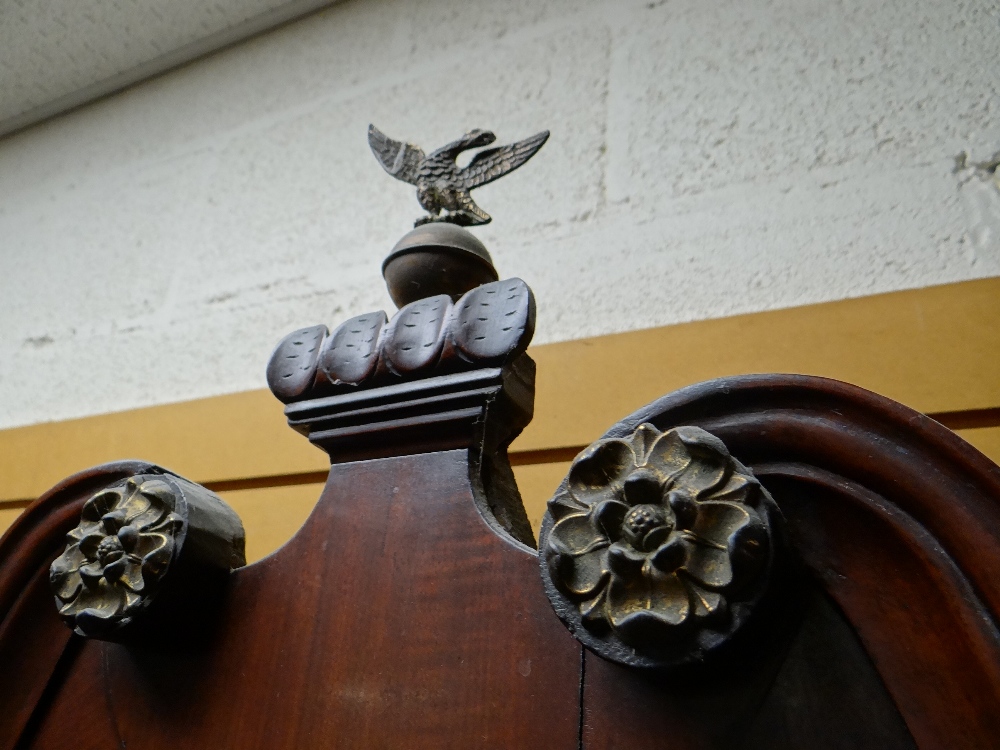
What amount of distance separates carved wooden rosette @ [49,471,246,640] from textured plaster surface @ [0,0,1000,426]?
2.03 ft

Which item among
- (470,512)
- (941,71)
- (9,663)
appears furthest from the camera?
(941,71)

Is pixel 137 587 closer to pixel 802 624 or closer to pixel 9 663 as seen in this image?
pixel 9 663

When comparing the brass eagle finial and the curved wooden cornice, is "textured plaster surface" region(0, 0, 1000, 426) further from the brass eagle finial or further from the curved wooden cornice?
the curved wooden cornice

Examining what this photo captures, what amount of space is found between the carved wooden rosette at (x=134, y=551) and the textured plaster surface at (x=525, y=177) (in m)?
0.62

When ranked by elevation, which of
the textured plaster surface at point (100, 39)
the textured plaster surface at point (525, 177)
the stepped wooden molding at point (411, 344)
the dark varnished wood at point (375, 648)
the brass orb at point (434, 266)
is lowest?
the dark varnished wood at point (375, 648)

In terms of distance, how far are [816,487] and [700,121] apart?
865 millimetres

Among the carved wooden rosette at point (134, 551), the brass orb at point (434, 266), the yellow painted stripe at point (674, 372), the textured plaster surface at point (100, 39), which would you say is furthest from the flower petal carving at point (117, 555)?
the textured plaster surface at point (100, 39)

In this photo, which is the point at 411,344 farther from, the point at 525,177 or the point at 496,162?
the point at 525,177

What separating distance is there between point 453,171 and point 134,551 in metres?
0.39

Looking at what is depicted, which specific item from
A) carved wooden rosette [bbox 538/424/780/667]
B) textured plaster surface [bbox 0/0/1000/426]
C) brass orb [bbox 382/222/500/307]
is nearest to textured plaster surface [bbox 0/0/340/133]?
textured plaster surface [bbox 0/0/1000/426]

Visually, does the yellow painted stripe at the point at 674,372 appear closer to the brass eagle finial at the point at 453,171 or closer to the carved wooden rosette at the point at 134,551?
the brass eagle finial at the point at 453,171

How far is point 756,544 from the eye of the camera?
309mm

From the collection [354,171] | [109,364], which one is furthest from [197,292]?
[354,171]

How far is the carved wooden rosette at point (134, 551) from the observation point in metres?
0.45
